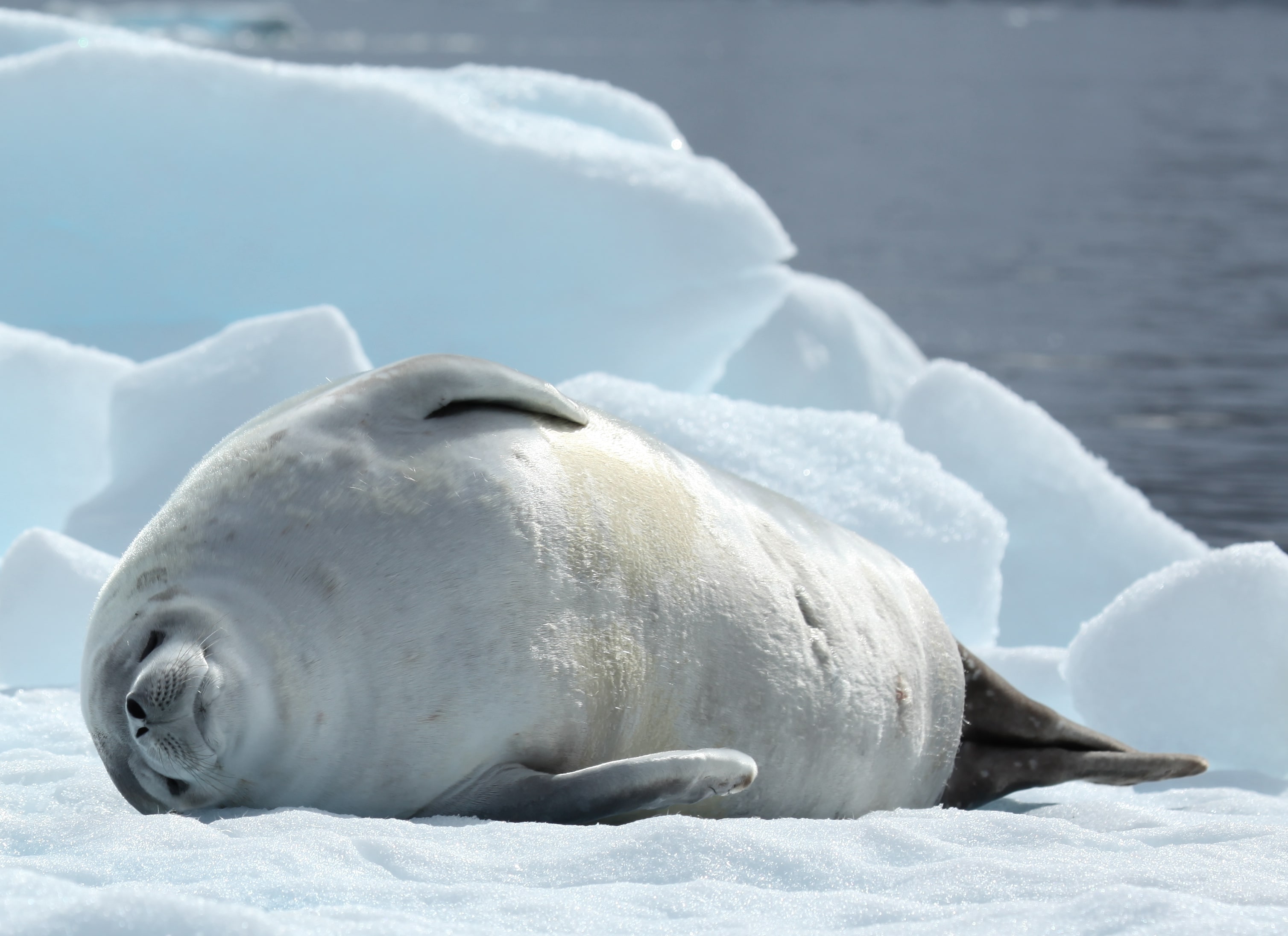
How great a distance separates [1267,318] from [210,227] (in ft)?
47.5

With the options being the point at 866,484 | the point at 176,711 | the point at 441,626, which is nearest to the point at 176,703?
the point at 176,711

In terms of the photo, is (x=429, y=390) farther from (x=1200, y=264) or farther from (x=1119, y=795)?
(x=1200, y=264)

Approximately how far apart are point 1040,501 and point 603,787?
3920mm

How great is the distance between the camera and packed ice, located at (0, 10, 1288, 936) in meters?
1.89

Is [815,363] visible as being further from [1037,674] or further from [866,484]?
[1037,674]

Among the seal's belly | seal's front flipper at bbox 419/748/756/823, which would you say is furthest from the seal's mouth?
the seal's belly

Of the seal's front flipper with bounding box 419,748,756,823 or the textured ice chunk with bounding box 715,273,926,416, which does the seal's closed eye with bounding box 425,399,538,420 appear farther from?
the textured ice chunk with bounding box 715,273,926,416

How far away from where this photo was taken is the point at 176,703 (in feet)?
6.83

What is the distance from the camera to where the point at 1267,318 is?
58.0ft

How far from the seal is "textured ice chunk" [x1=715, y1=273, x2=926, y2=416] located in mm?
4327

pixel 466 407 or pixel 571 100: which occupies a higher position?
pixel 466 407

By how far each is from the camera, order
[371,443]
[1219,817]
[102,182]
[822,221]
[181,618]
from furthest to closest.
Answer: [822,221] < [102,182] < [1219,817] < [371,443] < [181,618]

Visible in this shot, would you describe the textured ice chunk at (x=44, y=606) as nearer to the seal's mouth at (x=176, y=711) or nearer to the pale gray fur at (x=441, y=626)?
the pale gray fur at (x=441, y=626)

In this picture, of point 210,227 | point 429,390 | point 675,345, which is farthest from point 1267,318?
point 429,390
